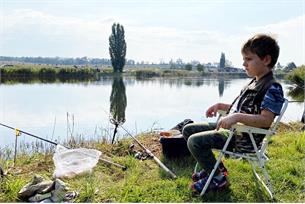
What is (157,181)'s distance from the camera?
10.6 feet

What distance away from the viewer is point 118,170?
11.8 ft

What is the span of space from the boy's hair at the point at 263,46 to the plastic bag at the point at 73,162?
6.36 ft

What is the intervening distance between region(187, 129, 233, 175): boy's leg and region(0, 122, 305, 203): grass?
0.26 meters

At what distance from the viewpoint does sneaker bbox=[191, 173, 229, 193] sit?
2932 mm

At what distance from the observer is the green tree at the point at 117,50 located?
44094mm

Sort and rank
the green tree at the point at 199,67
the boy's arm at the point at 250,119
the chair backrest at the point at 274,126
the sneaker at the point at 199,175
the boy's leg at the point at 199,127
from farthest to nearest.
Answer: the green tree at the point at 199,67
the boy's leg at the point at 199,127
the sneaker at the point at 199,175
the chair backrest at the point at 274,126
the boy's arm at the point at 250,119

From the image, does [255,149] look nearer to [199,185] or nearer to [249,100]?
[249,100]

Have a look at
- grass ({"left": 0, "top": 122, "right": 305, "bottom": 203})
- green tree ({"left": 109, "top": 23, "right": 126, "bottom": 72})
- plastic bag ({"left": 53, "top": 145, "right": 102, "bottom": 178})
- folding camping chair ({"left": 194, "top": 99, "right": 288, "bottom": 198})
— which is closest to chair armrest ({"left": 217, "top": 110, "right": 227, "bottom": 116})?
folding camping chair ({"left": 194, "top": 99, "right": 288, "bottom": 198})

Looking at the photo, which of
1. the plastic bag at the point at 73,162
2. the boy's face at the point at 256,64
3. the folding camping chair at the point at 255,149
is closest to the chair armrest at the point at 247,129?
the folding camping chair at the point at 255,149

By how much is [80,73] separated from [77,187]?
3639 centimetres

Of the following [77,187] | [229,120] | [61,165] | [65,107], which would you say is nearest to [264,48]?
[229,120]

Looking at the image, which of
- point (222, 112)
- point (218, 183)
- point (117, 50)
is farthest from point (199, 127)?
point (117, 50)

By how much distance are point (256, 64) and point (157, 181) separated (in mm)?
1362

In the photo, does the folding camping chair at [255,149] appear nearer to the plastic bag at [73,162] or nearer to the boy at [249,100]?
the boy at [249,100]
